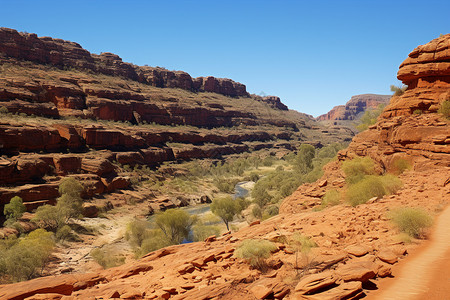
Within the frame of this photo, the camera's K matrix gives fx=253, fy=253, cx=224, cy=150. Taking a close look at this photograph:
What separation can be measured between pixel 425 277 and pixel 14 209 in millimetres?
34946

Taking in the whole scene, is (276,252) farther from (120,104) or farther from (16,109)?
(120,104)

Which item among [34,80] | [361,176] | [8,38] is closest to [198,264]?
[361,176]

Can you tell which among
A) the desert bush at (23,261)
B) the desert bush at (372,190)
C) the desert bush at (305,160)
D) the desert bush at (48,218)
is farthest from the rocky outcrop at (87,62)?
the desert bush at (372,190)

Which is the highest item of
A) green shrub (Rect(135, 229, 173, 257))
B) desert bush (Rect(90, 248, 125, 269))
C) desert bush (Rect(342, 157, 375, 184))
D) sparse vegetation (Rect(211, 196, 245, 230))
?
desert bush (Rect(342, 157, 375, 184))

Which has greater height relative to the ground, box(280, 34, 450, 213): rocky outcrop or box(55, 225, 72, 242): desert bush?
box(280, 34, 450, 213): rocky outcrop

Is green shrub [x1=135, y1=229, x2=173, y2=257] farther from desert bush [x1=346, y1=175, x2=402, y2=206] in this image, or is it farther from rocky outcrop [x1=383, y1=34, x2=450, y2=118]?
rocky outcrop [x1=383, y1=34, x2=450, y2=118]

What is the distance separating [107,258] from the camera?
74.7 ft

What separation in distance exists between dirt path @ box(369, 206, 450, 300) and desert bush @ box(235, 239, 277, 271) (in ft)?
9.82

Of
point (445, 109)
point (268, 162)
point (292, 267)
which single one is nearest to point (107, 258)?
point (292, 267)

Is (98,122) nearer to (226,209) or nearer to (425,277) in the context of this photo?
(226,209)

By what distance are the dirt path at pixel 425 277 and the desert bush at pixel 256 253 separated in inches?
118

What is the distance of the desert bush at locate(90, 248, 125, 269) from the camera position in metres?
21.6

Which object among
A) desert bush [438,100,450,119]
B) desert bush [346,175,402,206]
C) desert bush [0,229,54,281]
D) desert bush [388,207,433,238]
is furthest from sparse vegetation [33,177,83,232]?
desert bush [438,100,450,119]

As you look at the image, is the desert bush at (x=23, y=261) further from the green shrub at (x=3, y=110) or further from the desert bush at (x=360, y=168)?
the green shrub at (x=3, y=110)
